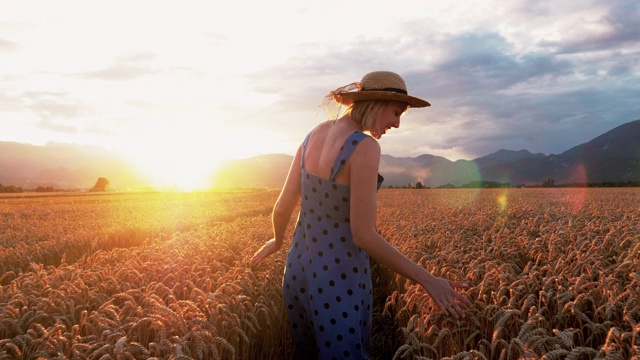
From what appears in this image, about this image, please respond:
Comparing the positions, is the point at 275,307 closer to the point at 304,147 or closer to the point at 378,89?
the point at 304,147

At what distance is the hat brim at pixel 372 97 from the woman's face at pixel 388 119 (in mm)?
73

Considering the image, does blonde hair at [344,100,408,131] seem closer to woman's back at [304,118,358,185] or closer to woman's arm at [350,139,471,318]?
woman's back at [304,118,358,185]

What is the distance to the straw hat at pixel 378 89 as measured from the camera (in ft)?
11.5

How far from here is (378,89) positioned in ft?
11.6

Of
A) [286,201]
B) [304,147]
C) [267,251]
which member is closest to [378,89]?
[304,147]

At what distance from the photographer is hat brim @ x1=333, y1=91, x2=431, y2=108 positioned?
3.49 metres

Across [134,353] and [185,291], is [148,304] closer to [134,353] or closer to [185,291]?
[185,291]

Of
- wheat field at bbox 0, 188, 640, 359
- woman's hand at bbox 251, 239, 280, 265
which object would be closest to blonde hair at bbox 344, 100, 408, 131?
wheat field at bbox 0, 188, 640, 359

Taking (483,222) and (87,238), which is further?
(87,238)

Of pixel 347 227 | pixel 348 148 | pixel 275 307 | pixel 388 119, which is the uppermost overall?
pixel 388 119

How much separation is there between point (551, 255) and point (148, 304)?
4.85m

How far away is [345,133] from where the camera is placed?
351 cm

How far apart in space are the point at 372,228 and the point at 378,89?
0.98 meters

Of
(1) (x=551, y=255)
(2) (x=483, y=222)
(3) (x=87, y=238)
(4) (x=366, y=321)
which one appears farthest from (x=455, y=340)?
(3) (x=87, y=238)
